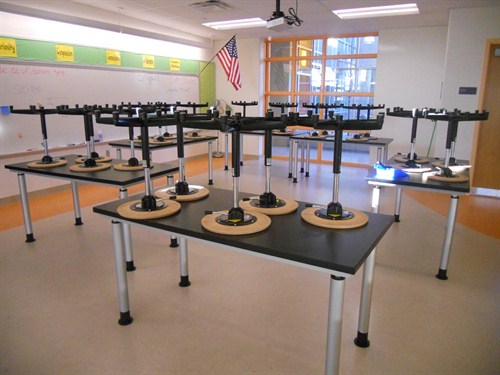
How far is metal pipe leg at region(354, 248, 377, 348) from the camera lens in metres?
2.03

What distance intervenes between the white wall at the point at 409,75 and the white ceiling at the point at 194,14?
9.6 inches

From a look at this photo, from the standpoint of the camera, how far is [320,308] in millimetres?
2551

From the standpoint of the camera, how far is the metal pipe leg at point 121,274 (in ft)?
7.19

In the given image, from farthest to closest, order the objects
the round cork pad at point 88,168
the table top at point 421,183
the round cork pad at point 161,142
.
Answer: the round cork pad at point 161,142, the round cork pad at point 88,168, the table top at point 421,183

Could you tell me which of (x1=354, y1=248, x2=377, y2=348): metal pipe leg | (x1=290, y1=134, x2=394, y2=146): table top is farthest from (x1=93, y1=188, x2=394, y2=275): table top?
(x1=290, y1=134, x2=394, y2=146): table top

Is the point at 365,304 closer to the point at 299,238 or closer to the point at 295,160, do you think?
the point at 299,238

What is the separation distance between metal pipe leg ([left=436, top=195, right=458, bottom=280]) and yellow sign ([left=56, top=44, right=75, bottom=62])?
525 centimetres

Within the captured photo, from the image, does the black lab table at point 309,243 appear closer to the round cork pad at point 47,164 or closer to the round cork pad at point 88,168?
the round cork pad at point 88,168

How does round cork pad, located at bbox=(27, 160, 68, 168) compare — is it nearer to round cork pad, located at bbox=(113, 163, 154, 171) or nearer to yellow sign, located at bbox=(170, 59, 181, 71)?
round cork pad, located at bbox=(113, 163, 154, 171)

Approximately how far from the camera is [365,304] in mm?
2125

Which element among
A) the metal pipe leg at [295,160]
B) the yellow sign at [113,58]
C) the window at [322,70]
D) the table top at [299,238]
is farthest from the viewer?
the window at [322,70]

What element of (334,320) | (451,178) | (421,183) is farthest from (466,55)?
(334,320)

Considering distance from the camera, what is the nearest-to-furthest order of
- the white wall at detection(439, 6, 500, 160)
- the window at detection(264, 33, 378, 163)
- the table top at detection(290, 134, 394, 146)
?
1. the white wall at detection(439, 6, 500, 160)
2. the table top at detection(290, 134, 394, 146)
3. the window at detection(264, 33, 378, 163)

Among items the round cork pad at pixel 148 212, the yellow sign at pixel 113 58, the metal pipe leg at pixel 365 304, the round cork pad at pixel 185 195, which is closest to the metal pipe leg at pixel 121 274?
the round cork pad at pixel 148 212
